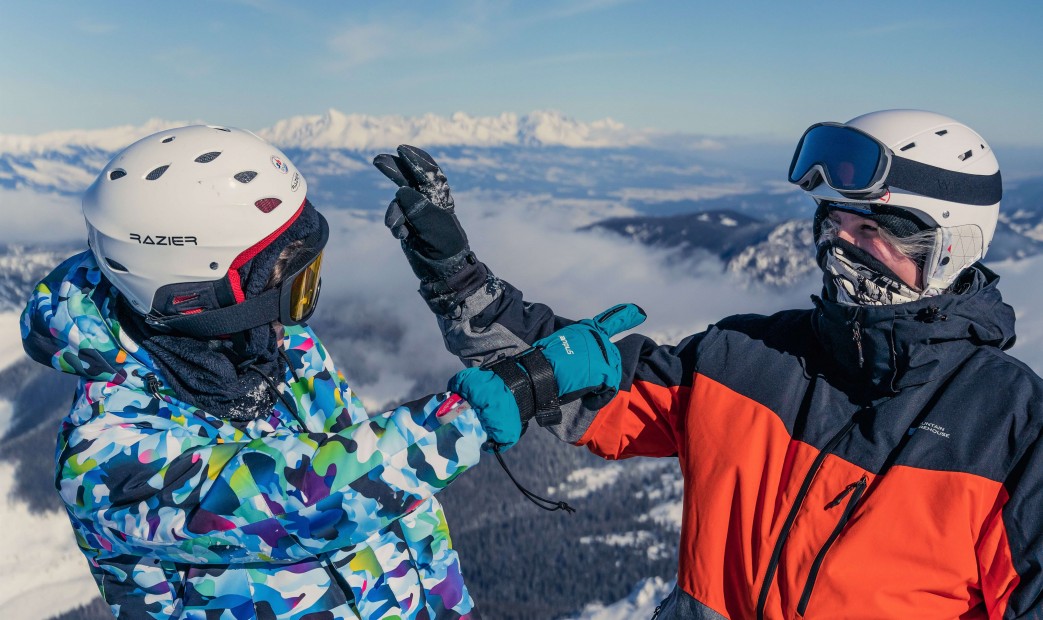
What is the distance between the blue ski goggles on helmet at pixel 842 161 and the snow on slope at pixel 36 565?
157 meters

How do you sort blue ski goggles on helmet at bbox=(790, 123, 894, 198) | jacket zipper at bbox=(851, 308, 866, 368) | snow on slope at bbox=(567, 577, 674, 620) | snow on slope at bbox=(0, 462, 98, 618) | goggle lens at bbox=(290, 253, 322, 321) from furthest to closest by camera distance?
snow on slope at bbox=(0, 462, 98, 618), snow on slope at bbox=(567, 577, 674, 620), goggle lens at bbox=(290, 253, 322, 321), blue ski goggles on helmet at bbox=(790, 123, 894, 198), jacket zipper at bbox=(851, 308, 866, 368)

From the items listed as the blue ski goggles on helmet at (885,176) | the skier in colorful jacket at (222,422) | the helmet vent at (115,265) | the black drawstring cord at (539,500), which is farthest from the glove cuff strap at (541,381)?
the helmet vent at (115,265)

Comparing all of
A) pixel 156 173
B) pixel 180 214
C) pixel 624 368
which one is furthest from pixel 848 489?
→ pixel 156 173

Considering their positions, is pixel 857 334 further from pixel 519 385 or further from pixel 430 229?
pixel 430 229

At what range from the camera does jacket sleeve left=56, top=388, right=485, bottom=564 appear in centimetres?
280

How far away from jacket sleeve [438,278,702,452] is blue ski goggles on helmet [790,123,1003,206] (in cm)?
111

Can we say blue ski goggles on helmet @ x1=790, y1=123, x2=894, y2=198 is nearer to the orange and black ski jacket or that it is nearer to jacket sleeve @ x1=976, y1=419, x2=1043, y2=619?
the orange and black ski jacket

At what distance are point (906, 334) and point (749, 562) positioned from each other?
50.9 inches

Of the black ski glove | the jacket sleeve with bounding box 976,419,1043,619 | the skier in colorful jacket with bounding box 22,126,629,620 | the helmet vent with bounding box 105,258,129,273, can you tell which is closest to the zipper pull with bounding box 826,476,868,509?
the jacket sleeve with bounding box 976,419,1043,619

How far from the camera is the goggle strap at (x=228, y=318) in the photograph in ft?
11.0

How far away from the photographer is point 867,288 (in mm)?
3604

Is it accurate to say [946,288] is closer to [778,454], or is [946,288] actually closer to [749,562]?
[778,454]

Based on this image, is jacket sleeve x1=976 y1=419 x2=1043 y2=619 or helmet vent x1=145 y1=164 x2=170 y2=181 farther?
helmet vent x1=145 y1=164 x2=170 y2=181

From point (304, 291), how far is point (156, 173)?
90 centimetres
